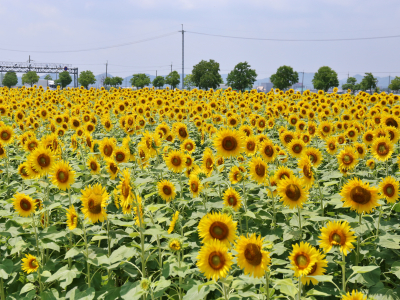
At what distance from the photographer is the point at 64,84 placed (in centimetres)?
5088

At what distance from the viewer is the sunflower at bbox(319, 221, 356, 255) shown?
2609 millimetres

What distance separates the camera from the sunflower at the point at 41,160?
378cm

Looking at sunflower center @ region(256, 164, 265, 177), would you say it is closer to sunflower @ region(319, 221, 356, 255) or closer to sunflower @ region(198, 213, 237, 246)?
sunflower @ region(319, 221, 356, 255)

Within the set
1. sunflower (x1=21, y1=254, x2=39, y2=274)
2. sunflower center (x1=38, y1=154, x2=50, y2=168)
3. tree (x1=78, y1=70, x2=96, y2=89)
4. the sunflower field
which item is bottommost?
sunflower (x1=21, y1=254, x2=39, y2=274)

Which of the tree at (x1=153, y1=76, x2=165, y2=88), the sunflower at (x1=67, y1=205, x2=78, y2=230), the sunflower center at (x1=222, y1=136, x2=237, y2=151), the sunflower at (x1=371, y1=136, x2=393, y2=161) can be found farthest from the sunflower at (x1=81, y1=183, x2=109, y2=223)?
the tree at (x1=153, y1=76, x2=165, y2=88)

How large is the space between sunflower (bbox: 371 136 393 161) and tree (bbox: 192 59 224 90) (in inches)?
1633

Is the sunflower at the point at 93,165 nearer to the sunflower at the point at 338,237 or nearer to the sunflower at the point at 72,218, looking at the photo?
the sunflower at the point at 72,218

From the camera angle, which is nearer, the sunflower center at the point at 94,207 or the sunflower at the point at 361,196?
the sunflower at the point at 361,196

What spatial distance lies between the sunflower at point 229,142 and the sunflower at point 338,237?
148cm

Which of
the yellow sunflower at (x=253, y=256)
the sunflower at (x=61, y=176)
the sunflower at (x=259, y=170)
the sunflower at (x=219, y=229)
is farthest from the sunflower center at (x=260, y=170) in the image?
the sunflower at (x=61, y=176)

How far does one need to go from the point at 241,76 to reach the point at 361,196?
42.8 m

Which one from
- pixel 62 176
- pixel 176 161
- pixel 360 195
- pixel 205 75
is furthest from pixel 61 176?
pixel 205 75

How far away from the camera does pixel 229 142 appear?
3.87 meters

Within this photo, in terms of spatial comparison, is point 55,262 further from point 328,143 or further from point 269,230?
point 328,143
